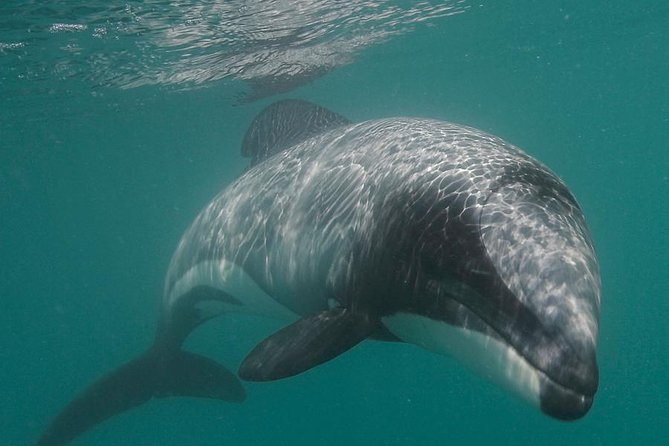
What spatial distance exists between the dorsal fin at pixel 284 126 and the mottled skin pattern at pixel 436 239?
153 cm

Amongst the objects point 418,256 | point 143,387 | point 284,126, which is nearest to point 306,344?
point 418,256

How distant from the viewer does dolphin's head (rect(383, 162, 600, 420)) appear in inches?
133

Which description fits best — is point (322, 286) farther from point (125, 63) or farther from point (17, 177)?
point (17, 177)

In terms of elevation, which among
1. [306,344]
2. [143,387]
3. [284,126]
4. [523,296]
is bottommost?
[143,387]

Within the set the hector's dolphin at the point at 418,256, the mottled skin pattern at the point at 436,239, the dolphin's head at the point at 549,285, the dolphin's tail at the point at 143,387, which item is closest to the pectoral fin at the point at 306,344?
the hector's dolphin at the point at 418,256

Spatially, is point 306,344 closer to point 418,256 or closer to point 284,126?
point 418,256

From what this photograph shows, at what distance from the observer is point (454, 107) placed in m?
68.7

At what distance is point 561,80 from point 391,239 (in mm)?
60366

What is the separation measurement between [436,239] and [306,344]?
1396 millimetres

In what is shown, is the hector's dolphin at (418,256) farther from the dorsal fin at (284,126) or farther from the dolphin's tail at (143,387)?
the dolphin's tail at (143,387)

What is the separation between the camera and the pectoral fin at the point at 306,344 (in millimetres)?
4594

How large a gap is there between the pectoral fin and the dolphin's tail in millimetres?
7937

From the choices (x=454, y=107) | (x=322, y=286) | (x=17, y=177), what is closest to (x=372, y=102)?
(x=454, y=107)

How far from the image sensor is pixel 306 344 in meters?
4.75
